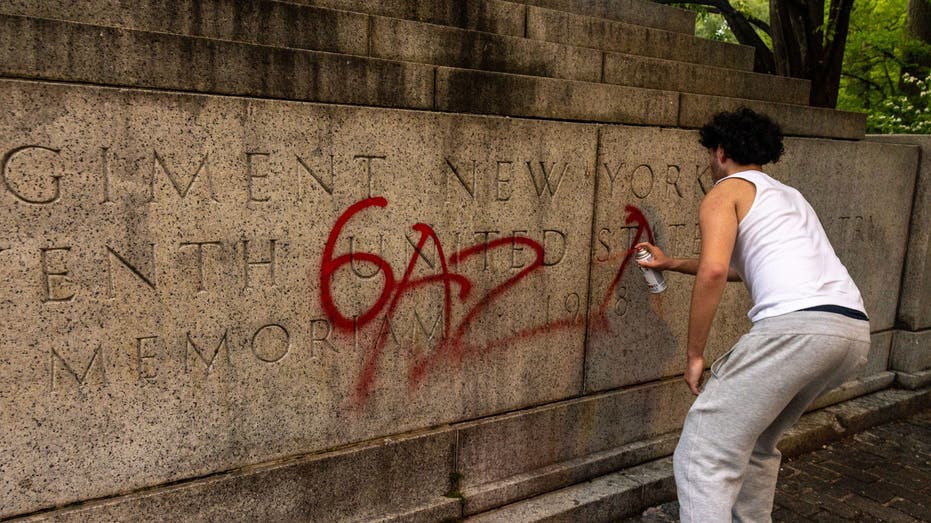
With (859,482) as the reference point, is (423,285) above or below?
above

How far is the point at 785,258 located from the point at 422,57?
6.11 ft

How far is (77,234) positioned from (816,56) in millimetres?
9964

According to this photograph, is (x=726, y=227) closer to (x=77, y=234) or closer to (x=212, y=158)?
(x=212, y=158)

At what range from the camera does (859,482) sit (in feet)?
13.6

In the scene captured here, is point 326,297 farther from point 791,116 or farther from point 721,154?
point 791,116

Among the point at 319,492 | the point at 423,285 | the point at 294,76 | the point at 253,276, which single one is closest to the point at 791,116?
the point at 423,285

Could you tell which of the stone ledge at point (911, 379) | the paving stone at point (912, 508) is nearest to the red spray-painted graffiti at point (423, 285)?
the paving stone at point (912, 508)

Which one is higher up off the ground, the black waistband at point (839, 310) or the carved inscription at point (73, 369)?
the black waistband at point (839, 310)

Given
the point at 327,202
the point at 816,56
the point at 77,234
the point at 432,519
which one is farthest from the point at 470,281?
the point at 816,56

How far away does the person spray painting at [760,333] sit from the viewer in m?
2.47

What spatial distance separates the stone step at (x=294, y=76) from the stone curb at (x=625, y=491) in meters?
1.97

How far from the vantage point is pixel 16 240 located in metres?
2.22

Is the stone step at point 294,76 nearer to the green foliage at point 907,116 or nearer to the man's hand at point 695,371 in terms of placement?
the man's hand at point 695,371

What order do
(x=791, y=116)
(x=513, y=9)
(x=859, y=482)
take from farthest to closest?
1. (x=791, y=116)
2. (x=859, y=482)
3. (x=513, y=9)
